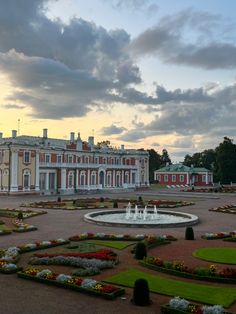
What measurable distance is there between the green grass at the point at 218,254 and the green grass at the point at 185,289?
13.0ft

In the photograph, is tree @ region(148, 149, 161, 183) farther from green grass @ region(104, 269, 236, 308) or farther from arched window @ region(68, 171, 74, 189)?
green grass @ region(104, 269, 236, 308)

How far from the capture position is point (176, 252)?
18688 millimetres

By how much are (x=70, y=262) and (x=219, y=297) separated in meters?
6.36

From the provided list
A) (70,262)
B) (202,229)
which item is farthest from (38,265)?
(202,229)

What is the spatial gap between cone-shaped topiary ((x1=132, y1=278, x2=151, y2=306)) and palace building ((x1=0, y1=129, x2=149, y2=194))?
4876 centimetres

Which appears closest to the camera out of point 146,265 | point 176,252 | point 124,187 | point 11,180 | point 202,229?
point 146,265

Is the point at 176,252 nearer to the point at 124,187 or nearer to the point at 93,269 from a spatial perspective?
the point at 93,269

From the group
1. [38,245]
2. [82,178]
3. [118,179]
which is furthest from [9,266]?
[118,179]

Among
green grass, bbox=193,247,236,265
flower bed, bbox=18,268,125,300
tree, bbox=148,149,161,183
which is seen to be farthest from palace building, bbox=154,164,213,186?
flower bed, bbox=18,268,125,300

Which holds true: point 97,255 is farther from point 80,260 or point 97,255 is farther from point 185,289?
point 185,289

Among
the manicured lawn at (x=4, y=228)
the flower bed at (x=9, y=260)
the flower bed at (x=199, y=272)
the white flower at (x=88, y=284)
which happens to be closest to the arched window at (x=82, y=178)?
the manicured lawn at (x=4, y=228)

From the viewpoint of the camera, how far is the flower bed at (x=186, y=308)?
10.2 metres

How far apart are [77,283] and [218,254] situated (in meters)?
8.14

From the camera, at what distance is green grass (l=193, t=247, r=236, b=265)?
17.1 metres
